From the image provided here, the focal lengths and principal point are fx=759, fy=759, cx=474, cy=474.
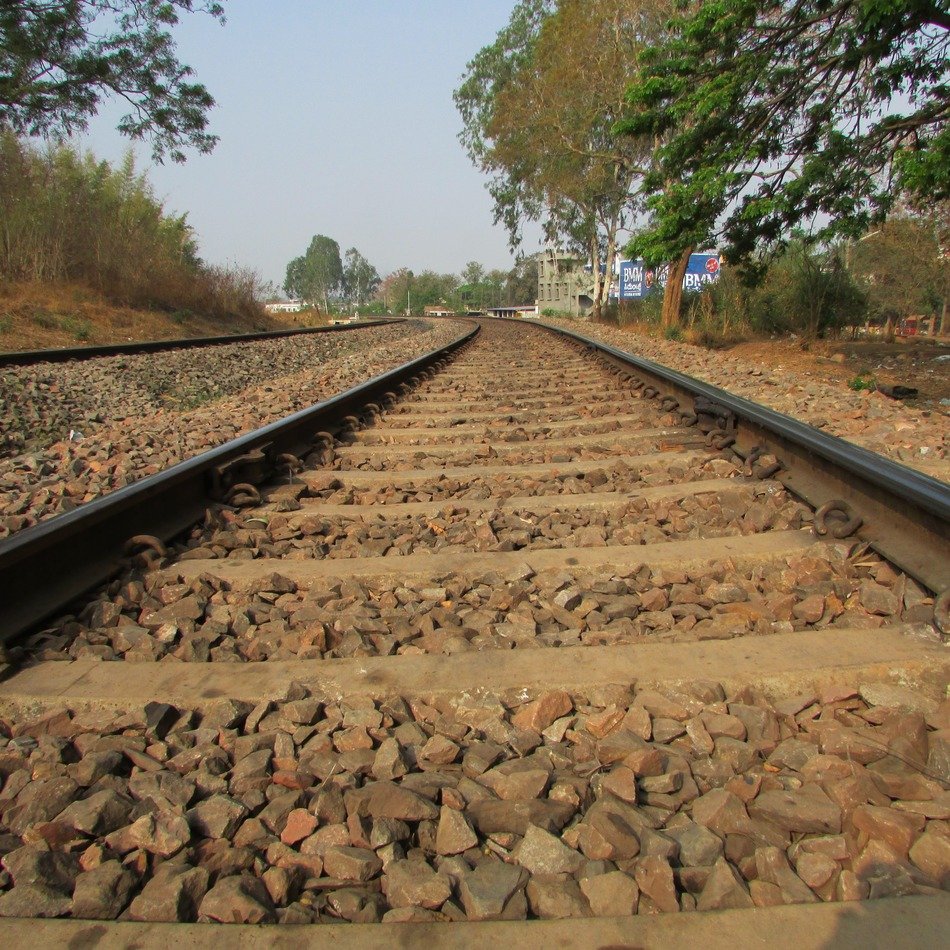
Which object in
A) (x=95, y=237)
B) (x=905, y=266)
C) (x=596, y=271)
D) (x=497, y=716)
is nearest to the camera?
(x=497, y=716)

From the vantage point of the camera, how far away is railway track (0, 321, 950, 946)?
3.65 ft


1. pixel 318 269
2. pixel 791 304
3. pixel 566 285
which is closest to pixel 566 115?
pixel 791 304

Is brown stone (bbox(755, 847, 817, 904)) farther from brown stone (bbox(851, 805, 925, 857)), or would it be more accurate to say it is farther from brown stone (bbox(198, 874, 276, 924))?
brown stone (bbox(198, 874, 276, 924))

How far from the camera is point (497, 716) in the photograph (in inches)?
60.6

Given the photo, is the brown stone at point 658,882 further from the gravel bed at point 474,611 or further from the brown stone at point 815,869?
the gravel bed at point 474,611

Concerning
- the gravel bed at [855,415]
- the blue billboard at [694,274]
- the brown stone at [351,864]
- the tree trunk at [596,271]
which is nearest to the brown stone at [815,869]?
the brown stone at [351,864]

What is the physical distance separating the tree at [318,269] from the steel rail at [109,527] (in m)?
160

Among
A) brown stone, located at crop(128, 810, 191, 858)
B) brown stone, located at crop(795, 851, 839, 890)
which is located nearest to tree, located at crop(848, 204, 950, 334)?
brown stone, located at crop(795, 851, 839, 890)

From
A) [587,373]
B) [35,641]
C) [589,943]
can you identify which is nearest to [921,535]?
[589,943]

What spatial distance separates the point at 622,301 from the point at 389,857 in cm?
2714

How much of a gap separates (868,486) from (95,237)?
59.6 ft

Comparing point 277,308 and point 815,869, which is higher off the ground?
point 277,308

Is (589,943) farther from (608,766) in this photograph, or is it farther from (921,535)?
(921,535)

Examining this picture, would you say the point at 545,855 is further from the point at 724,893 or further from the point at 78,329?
the point at 78,329
